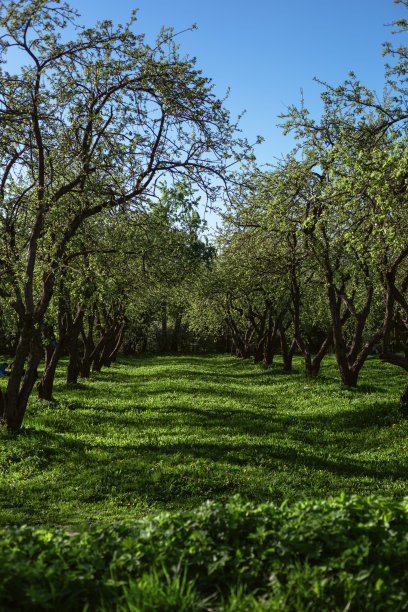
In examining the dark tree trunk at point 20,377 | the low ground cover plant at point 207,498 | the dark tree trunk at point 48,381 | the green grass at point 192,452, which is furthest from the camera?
the dark tree trunk at point 48,381

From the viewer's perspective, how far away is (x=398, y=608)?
3932 millimetres

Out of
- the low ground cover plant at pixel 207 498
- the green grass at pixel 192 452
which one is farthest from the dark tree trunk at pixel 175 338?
the green grass at pixel 192 452

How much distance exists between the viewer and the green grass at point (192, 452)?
9.30 metres

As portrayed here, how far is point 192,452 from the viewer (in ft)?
40.8

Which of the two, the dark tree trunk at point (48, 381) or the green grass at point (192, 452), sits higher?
the dark tree trunk at point (48, 381)

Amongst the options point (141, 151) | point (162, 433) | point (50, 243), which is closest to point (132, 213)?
point (141, 151)

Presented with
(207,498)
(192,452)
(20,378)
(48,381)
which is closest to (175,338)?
(48,381)

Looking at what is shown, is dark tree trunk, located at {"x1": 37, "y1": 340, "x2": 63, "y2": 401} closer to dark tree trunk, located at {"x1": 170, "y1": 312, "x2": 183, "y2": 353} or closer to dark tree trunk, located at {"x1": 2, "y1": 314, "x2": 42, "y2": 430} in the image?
dark tree trunk, located at {"x1": 2, "y1": 314, "x2": 42, "y2": 430}

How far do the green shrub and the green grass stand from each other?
8.14 feet

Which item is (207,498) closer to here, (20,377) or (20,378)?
(20,378)

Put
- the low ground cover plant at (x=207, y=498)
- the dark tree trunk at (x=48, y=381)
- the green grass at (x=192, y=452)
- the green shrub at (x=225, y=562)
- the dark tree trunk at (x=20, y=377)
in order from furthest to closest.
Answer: the dark tree trunk at (x=48, y=381)
the dark tree trunk at (x=20, y=377)
the green grass at (x=192, y=452)
the low ground cover plant at (x=207, y=498)
the green shrub at (x=225, y=562)

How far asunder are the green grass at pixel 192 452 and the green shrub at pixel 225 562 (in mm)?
2480

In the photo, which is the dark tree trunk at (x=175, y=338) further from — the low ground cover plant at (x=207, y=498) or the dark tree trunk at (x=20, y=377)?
the dark tree trunk at (x=20, y=377)

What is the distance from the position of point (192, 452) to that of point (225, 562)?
26.3ft
